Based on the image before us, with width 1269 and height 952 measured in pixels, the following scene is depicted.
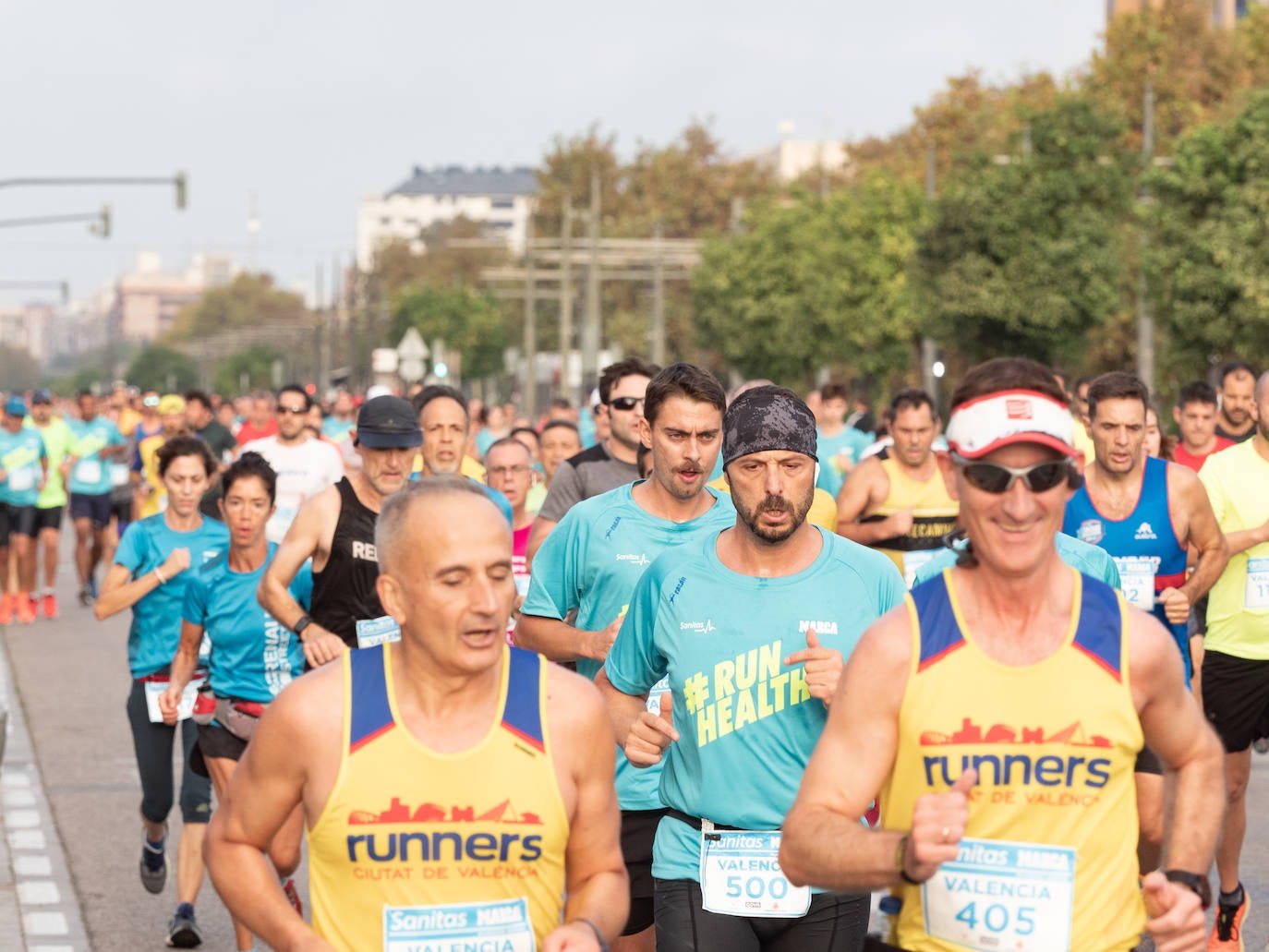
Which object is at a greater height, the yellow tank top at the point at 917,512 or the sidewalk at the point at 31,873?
the yellow tank top at the point at 917,512

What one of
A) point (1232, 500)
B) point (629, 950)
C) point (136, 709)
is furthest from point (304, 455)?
point (629, 950)

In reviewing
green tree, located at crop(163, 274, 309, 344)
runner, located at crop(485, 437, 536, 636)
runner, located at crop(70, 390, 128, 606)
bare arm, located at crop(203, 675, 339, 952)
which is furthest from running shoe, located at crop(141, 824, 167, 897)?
green tree, located at crop(163, 274, 309, 344)

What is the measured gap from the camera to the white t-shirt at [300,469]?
46.9ft

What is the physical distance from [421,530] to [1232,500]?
5299 millimetres

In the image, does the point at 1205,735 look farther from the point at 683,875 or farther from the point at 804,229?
the point at 804,229

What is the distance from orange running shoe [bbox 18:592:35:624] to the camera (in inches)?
811

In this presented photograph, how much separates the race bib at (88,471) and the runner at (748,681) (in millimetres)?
17311

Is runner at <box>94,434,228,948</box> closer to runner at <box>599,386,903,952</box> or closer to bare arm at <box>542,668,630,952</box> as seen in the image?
runner at <box>599,386,903,952</box>

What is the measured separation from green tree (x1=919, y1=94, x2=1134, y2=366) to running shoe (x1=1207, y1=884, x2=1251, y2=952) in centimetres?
3036

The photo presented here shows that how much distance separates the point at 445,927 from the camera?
3.89m

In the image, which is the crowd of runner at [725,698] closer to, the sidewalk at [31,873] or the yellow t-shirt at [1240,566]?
the yellow t-shirt at [1240,566]

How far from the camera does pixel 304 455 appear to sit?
14.6 metres

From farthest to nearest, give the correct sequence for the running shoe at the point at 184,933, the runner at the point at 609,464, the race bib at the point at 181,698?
the runner at the point at 609,464 < the race bib at the point at 181,698 < the running shoe at the point at 184,933

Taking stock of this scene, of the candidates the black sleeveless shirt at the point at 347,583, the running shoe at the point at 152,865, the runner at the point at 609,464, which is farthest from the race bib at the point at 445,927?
the running shoe at the point at 152,865
